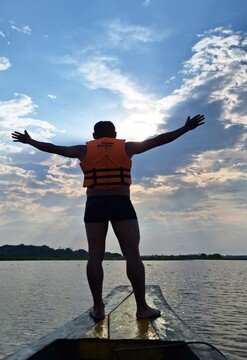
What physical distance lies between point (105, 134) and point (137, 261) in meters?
1.88

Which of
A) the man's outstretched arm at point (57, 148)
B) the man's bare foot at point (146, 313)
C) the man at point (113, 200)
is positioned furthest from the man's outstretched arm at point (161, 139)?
the man's bare foot at point (146, 313)

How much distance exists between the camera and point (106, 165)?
546cm

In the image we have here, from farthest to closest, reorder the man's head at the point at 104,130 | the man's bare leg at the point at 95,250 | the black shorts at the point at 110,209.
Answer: the man's head at the point at 104,130, the man's bare leg at the point at 95,250, the black shorts at the point at 110,209

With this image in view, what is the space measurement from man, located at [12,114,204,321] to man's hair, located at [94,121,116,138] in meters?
0.20

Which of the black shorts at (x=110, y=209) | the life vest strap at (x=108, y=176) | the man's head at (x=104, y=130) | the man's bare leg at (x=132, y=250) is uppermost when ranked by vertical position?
the man's head at (x=104, y=130)

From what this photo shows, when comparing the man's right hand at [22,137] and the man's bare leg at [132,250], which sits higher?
the man's right hand at [22,137]

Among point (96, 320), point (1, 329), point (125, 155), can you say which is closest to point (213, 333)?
point (1, 329)

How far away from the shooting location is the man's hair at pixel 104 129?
587cm

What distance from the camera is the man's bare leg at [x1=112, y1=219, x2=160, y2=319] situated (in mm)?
5453

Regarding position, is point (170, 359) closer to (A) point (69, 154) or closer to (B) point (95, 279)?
(B) point (95, 279)

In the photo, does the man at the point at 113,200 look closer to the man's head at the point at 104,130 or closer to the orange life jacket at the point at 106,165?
the orange life jacket at the point at 106,165

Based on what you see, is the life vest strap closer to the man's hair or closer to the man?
the man

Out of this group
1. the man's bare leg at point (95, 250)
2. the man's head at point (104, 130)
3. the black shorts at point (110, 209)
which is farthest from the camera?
the man's head at point (104, 130)

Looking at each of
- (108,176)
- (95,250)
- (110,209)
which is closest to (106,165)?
(108,176)
